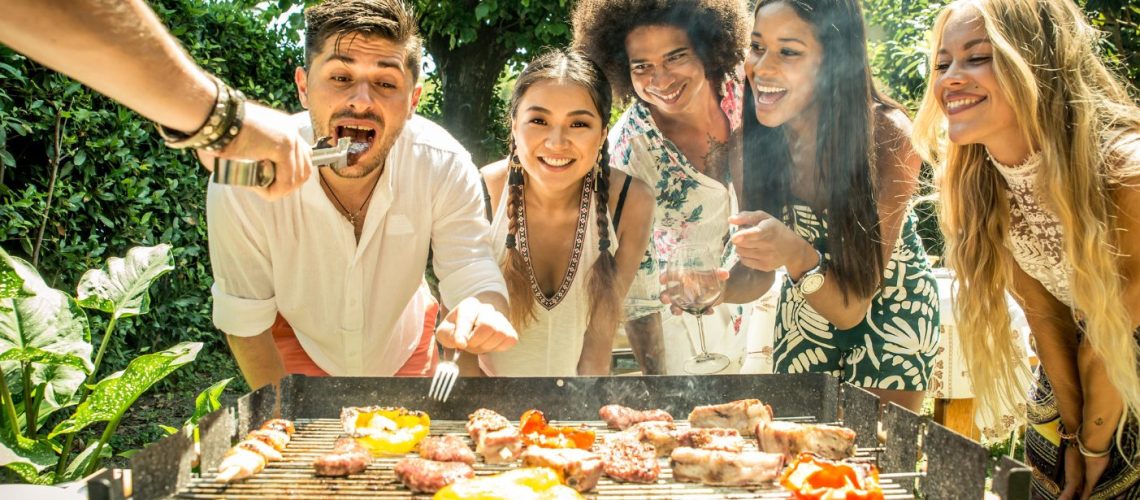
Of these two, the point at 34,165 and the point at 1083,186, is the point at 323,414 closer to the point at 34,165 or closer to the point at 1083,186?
the point at 1083,186

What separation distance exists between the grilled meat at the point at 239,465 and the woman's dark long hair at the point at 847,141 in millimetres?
2370

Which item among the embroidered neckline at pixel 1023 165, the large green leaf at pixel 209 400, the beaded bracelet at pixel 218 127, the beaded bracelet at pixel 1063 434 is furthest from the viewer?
the large green leaf at pixel 209 400

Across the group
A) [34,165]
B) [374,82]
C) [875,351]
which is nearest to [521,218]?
[374,82]

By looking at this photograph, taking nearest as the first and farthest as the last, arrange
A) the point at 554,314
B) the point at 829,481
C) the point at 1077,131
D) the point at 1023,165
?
the point at 829,481 < the point at 1077,131 < the point at 1023,165 < the point at 554,314

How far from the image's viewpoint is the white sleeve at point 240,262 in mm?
3367

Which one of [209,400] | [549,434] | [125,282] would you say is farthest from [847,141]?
[125,282]

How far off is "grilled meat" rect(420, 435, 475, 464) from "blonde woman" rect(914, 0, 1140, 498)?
1932 millimetres

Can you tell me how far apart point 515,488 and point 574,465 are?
20 cm

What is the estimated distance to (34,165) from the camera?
16.9 ft

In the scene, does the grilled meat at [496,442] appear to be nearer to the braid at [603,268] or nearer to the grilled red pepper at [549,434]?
the grilled red pepper at [549,434]

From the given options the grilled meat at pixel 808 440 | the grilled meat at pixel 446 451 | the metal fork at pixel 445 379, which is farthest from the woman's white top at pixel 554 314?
the grilled meat at pixel 808 440

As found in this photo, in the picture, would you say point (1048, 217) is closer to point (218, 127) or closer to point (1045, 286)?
point (1045, 286)

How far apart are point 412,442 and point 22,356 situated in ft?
6.40

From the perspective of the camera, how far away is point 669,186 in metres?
4.17
